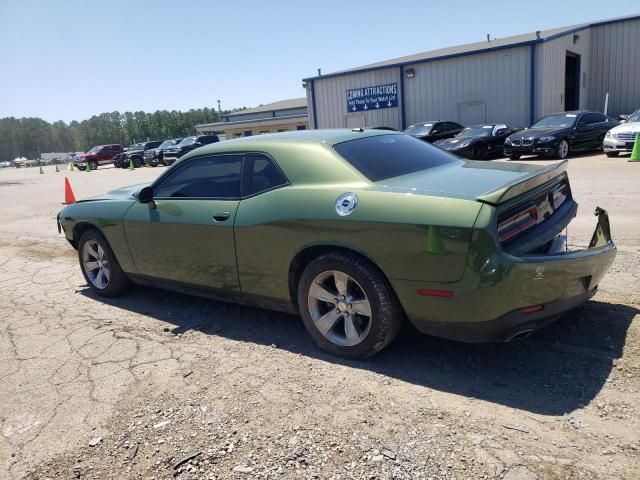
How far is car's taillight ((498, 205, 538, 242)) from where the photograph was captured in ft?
9.42

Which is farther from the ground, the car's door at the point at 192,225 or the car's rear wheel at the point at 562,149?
the car's door at the point at 192,225

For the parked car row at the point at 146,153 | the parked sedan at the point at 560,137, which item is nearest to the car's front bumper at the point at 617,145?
the parked sedan at the point at 560,137

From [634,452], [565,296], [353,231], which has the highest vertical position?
[353,231]

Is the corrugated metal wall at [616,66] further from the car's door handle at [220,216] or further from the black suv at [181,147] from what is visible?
the car's door handle at [220,216]

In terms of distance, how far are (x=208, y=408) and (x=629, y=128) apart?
15708 millimetres

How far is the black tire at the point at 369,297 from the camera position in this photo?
317cm

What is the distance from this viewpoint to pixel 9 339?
4.36 m

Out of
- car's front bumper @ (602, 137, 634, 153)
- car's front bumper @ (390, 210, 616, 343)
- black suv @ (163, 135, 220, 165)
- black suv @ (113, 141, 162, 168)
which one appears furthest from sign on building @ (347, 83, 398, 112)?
car's front bumper @ (390, 210, 616, 343)

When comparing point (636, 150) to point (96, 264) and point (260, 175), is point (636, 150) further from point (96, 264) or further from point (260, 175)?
point (96, 264)

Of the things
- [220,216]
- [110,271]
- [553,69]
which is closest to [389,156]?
[220,216]

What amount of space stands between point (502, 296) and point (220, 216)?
2.17m

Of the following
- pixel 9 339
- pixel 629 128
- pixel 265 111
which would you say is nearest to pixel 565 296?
pixel 9 339

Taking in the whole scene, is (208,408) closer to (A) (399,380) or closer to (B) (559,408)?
(A) (399,380)

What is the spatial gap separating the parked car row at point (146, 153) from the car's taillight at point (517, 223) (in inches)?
868
